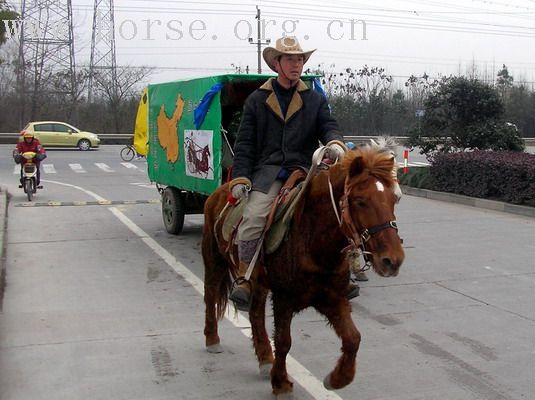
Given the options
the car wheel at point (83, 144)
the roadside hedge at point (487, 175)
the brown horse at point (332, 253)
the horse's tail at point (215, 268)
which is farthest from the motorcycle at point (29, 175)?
the car wheel at point (83, 144)

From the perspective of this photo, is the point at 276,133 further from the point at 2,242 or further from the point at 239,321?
the point at 2,242

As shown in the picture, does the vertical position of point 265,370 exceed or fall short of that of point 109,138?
it falls short

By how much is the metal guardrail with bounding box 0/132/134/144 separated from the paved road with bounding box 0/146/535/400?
3154 centimetres

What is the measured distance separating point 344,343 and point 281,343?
0.53 metres

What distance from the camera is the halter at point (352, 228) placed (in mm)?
3443

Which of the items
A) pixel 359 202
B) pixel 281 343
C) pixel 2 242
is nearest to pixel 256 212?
pixel 281 343

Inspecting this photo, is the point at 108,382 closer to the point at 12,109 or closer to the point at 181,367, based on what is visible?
the point at 181,367

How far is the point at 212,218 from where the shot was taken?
5500 millimetres

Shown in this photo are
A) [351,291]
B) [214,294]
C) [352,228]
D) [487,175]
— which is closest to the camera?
[352,228]

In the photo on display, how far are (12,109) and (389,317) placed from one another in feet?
141

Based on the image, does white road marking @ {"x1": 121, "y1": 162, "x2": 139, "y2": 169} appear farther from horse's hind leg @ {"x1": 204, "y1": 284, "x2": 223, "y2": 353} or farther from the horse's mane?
the horse's mane

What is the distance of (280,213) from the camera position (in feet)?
14.3

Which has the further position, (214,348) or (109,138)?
(109,138)

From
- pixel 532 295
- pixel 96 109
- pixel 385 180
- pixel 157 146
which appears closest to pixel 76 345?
pixel 385 180
